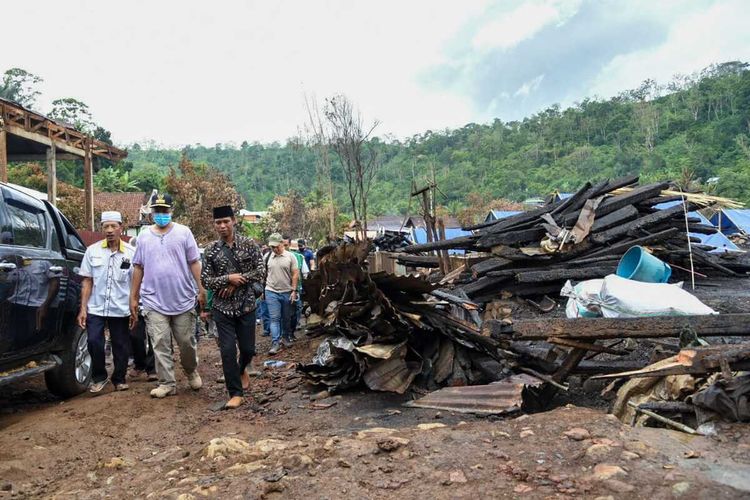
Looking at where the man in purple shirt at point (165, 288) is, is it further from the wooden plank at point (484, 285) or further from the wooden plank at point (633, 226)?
the wooden plank at point (633, 226)

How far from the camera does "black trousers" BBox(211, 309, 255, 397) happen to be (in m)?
5.02

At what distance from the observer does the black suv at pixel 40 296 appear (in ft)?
13.7

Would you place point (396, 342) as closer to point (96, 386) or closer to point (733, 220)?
point (96, 386)

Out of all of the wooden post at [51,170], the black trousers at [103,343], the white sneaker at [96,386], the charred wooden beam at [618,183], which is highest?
the wooden post at [51,170]

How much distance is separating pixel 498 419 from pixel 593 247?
18.1ft

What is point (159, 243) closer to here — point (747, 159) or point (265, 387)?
point (265, 387)

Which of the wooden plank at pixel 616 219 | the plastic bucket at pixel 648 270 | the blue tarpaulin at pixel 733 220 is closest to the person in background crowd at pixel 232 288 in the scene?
the plastic bucket at pixel 648 270

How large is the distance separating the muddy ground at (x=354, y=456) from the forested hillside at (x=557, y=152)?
133 ft

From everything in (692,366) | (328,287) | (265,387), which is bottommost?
(265,387)

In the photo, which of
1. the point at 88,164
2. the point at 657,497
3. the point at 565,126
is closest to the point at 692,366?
the point at 657,497

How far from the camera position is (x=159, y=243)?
5.23m

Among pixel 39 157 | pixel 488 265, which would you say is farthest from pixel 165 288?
pixel 39 157

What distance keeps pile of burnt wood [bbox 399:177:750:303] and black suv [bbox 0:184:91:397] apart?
594 centimetres

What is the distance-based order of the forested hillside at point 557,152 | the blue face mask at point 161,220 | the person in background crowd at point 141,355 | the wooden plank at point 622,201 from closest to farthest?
the blue face mask at point 161,220 → the person in background crowd at point 141,355 → the wooden plank at point 622,201 → the forested hillside at point 557,152
